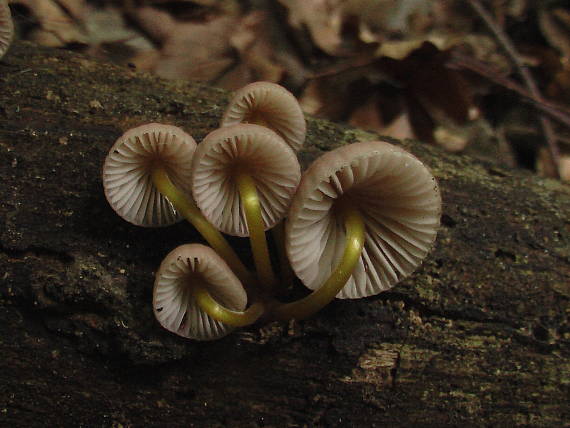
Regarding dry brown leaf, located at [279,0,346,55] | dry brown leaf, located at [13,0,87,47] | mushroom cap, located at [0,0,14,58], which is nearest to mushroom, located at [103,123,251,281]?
mushroom cap, located at [0,0,14,58]

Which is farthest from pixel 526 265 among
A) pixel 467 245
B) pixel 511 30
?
pixel 511 30

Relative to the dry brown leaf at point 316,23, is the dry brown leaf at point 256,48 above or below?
→ below

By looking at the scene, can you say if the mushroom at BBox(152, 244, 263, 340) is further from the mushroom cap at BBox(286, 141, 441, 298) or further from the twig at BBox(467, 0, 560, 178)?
the twig at BBox(467, 0, 560, 178)

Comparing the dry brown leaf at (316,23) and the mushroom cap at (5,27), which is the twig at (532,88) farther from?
the mushroom cap at (5,27)

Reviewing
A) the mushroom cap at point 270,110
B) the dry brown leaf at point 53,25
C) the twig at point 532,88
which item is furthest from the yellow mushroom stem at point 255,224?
the twig at point 532,88

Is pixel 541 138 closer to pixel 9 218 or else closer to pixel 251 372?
pixel 251 372
